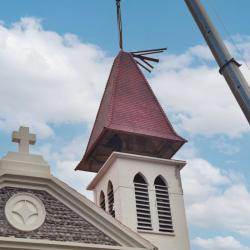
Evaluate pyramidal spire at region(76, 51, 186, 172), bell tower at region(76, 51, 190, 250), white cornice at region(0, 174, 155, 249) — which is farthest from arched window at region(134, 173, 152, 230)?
white cornice at region(0, 174, 155, 249)

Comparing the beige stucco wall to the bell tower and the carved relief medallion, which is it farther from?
the carved relief medallion

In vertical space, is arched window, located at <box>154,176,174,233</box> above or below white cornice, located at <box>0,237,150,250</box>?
above

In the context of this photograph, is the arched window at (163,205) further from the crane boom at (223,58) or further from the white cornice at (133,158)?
the crane boom at (223,58)

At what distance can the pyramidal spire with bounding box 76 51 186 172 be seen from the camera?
2278cm

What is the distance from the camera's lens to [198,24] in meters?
14.8

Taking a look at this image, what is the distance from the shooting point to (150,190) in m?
21.7

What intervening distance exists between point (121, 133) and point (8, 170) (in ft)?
26.1

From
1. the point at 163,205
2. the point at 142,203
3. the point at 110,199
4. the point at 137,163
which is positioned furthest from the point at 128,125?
the point at 163,205

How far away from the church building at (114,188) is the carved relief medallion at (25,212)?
0.02 meters

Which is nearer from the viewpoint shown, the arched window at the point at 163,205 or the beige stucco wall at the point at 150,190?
the beige stucco wall at the point at 150,190

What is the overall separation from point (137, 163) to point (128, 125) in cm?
155

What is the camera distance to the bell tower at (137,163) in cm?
2097

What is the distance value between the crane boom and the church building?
14.8ft

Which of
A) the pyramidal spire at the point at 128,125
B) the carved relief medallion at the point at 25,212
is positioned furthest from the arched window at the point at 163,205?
the carved relief medallion at the point at 25,212
